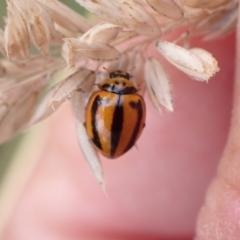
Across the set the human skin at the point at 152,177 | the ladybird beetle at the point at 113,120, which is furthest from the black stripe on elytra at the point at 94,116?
the human skin at the point at 152,177

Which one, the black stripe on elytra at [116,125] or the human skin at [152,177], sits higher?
the black stripe on elytra at [116,125]

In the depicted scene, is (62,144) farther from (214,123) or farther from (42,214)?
(214,123)

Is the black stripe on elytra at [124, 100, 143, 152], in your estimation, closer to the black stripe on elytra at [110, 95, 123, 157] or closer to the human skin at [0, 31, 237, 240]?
the black stripe on elytra at [110, 95, 123, 157]

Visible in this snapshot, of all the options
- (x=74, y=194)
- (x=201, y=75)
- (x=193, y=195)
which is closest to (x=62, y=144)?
(x=74, y=194)

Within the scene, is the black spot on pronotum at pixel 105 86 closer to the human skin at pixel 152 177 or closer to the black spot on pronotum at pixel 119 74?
the black spot on pronotum at pixel 119 74

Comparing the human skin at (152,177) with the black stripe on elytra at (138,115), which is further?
the human skin at (152,177)

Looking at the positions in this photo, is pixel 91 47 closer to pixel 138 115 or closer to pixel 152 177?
pixel 138 115

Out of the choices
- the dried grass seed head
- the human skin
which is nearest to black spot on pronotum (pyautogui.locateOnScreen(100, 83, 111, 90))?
the dried grass seed head
